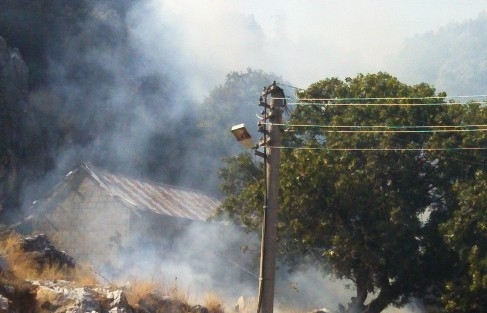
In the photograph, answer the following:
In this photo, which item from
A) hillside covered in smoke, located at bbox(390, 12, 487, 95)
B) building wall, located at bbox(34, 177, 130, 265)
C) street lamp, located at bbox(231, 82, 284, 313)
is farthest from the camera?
hillside covered in smoke, located at bbox(390, 12, 487, 95)

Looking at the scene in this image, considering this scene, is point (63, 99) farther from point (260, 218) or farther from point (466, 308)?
point (466, 308)

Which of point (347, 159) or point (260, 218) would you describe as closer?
point (347, 159)

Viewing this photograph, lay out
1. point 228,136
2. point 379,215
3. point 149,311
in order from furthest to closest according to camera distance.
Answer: point 228,136 < point 379,215 < point 149,311

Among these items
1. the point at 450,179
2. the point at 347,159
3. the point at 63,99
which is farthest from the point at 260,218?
the point at 63,99

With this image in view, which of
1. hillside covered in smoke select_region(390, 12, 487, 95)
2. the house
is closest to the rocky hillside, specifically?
the house

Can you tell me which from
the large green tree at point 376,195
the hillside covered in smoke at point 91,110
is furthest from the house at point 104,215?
the large green tree at point 376,195

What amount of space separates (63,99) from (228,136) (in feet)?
34.1

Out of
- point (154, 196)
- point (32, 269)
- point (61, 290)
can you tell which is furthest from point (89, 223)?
point (61, 290)

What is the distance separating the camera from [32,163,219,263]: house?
31.5 m

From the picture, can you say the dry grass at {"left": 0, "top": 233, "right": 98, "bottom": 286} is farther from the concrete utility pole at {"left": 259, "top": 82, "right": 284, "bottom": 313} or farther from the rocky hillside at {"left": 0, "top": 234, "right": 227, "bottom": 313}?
the concrete utility pole at {"left": 259, "top": 82, "right": 284, "bottom": 313}

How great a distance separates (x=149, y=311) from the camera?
Answer: 19.4 m

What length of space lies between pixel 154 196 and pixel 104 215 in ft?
9.43

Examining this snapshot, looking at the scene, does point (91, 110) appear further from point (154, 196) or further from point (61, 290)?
point (61, 290)

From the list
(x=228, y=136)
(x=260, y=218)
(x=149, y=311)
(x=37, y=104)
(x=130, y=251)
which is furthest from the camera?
(x=228, y=136)
